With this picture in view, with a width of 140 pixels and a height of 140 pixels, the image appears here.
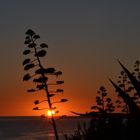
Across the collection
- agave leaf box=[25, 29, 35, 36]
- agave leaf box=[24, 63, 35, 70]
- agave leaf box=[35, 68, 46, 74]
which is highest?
agave leaf box=[25, 29, 35, 36]

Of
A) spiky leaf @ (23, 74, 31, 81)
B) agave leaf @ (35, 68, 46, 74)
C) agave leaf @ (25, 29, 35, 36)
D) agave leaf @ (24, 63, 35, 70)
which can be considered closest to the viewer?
agave leaf @ (24, 63, 35, 70)

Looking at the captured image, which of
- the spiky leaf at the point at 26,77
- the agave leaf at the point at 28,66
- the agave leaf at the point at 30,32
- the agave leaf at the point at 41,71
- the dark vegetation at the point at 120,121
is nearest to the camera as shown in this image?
the dark vegetation at the point at 120,121

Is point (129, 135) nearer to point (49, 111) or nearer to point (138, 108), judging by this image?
point (138, 108)

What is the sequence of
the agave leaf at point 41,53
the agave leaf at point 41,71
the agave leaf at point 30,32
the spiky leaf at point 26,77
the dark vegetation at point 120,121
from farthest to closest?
the agave leaf at point 30,32 < the spiky leaf at point 26,77 < the agave leaf at point 41,71 < the agave leaf at point 41,53 < the dark vegetation at point 120,121

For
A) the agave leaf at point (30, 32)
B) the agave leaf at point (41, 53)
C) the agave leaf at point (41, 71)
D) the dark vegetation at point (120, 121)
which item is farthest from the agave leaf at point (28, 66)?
the dark vegetation at point (120, 121)

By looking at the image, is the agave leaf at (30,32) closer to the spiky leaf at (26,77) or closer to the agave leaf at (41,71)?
the agave leaf at (41,71)

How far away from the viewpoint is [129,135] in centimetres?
378

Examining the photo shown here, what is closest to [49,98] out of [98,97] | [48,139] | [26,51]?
[26,51]

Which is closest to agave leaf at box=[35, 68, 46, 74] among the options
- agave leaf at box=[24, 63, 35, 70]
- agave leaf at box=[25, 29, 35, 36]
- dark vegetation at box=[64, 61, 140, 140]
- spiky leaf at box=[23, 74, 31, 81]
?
agave leaf at box=[24, 63, 35, 70]

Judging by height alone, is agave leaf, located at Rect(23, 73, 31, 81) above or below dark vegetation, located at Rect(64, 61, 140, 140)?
above

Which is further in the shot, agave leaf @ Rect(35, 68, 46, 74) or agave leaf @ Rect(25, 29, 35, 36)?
agave leaf @ Rect(25, 29, 35, 36)

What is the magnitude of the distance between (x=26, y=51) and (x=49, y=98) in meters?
2.39

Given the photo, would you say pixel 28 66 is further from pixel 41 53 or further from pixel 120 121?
pixel 120 121

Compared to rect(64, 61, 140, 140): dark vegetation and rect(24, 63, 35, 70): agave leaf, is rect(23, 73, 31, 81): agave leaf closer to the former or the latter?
rect(24, 63, 35, 70): agave leaf
